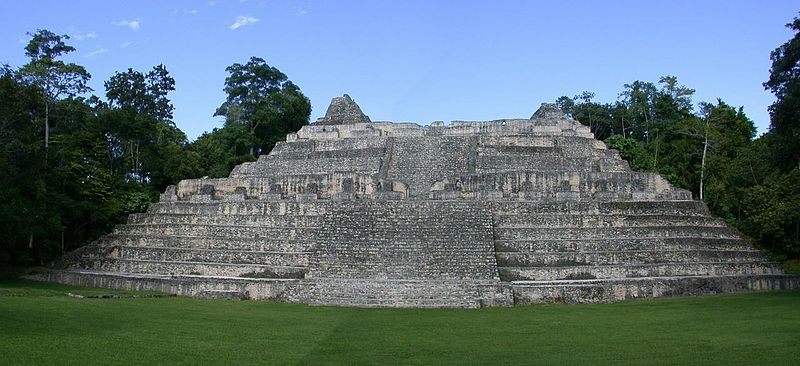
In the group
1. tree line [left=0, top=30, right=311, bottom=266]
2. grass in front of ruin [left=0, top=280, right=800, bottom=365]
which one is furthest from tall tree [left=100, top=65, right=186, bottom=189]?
grass in front of ruin [left=0, top=280, right=800, bottom=365]

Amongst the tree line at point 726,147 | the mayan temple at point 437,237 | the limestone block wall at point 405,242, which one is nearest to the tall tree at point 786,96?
the tree line at point 726,147

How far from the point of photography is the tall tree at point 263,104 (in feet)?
146

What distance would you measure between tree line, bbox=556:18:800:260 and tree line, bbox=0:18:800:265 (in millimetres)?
62

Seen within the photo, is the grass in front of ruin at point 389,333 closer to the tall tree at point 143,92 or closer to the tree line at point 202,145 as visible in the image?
the tree line at point 202,145

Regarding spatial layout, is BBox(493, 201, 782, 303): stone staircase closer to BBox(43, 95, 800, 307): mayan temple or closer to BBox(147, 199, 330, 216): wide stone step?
BBox(43, 95, 800, 307): mayan temple

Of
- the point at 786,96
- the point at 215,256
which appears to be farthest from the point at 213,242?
the point at 786,96

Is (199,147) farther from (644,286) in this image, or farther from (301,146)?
(644,286)

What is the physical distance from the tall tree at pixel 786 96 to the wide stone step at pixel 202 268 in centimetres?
1358

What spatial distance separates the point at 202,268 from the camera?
21828mm

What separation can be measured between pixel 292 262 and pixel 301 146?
10653 mm

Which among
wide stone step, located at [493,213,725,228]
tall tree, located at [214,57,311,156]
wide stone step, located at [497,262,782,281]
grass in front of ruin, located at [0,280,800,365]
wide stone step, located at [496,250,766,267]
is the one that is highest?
tall tree, located at [214,57,311,156]

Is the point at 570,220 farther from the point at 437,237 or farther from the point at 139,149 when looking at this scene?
the point at 139,149

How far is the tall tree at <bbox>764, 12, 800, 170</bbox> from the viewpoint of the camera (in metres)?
19.0

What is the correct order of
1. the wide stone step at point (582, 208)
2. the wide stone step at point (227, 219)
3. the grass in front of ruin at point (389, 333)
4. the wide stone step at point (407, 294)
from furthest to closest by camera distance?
the wide stone step at point (227, 219) → the wide stone step at point (582, 208) → the wide stone step at point (407, 294) → the grass in front of ruin at point (389, 333)
